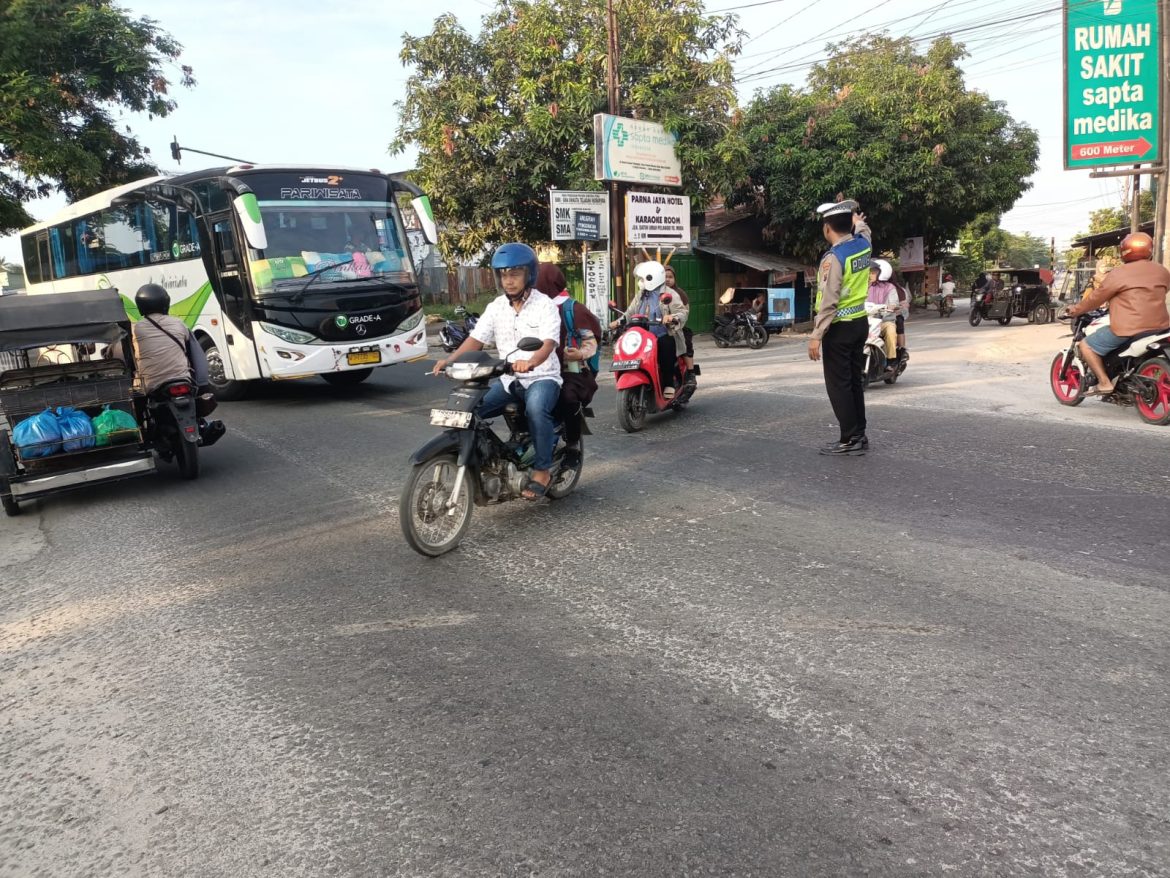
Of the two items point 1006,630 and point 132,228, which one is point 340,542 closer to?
point 1006,630

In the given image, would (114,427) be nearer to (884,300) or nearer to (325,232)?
(325,232)

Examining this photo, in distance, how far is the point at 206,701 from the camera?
10.0ft

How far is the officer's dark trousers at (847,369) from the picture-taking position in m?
6.75

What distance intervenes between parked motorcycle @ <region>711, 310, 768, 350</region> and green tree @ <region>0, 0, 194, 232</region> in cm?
1503

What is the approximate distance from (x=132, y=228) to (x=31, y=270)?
713cm

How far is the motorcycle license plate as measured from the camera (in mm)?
4520

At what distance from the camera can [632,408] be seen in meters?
8.12

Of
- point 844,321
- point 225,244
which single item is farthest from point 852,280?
point 225,244

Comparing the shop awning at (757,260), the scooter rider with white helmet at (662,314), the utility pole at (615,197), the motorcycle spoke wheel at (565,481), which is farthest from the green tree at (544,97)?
the motorcycle spoke wheel at (565,481)

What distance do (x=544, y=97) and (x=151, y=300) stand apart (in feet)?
47.8

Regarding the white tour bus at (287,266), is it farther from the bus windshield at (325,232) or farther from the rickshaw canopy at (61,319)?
the rickshaw canopy at (61,319)

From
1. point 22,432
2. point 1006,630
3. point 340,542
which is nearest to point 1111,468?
point 1006,630

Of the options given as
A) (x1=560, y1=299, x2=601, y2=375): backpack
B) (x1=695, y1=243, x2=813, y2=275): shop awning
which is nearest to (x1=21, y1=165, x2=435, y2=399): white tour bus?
(x1=560, y1=299, x2=601, y2=375): backpack

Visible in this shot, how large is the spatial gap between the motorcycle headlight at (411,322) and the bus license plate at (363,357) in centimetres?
49
